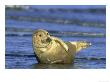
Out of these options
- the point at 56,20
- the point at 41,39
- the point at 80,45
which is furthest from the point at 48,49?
the point at 56,20

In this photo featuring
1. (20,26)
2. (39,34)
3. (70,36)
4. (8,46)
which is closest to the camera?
(39,34)

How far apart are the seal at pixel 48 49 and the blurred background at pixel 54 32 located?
0.11 m

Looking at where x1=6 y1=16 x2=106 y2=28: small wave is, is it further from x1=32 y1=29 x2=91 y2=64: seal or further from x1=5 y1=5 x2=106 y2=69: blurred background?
x1=32 y1=29 x2=91 y2=64: seal

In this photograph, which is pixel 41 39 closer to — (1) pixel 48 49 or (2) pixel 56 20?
(1) pixel 48 49

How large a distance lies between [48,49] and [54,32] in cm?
167

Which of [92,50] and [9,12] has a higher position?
[9,12]

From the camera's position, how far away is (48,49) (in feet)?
25.0

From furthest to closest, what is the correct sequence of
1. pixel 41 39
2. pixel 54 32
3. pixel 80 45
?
pixel 54 32, pixel 80 45, pixel 41 39

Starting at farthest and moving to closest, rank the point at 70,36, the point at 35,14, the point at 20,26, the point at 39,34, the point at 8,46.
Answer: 1. the point at 35,14
2. the point at 20,26
3. the point at 70,36
4. the point at 8,46
5. the point at 39,34
